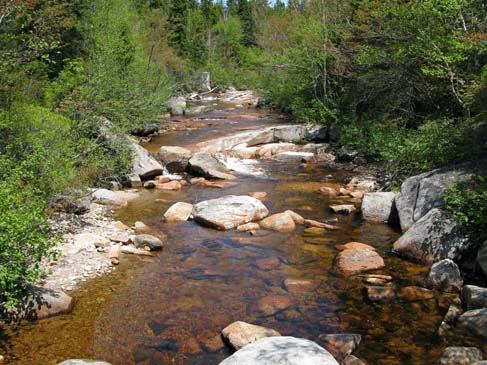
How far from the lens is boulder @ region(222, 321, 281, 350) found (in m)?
6.19

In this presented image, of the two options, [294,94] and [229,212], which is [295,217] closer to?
[229,212]

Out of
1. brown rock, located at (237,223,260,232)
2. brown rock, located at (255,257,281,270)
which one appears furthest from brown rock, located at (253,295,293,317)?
brown rock, located at (237,223,260,232)

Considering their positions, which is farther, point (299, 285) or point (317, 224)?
point (317, 224)

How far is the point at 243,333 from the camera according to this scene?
6.32m

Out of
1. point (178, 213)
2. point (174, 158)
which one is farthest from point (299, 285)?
point (174, 158)

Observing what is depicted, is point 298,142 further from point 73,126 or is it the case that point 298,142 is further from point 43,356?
point 43,356

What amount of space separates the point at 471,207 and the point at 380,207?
9.67 ft

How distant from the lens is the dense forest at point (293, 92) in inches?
355

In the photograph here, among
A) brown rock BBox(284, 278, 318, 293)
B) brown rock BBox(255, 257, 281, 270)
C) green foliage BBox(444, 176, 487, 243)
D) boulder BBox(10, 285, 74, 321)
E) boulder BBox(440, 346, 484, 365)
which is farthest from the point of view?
brown rock BBox(255, 257, 281, 270)

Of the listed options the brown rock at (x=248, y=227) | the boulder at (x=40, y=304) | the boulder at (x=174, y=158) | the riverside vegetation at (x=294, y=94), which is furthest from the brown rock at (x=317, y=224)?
the boulder at (x=174, y=158)

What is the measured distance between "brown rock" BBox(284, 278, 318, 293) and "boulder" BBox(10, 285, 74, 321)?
3755 millimetres

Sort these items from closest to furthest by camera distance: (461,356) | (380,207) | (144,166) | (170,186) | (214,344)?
(461,356)
(214,344)
(380,207)
(170,186)
(144,166)

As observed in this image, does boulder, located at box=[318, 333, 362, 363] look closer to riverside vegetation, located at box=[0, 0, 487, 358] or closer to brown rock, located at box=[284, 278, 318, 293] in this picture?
brown rock, located at box=[284, 278, 318, 293]

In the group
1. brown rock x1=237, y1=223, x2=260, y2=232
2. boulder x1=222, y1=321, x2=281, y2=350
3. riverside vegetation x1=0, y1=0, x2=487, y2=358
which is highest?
riverside vegetation x1=0, y1=0, x2=487, y2=358
